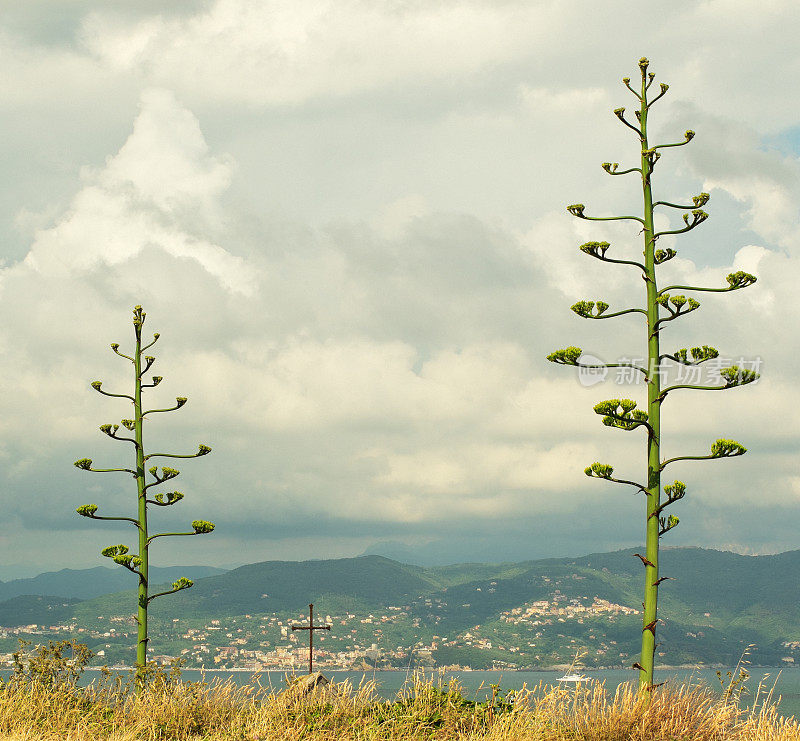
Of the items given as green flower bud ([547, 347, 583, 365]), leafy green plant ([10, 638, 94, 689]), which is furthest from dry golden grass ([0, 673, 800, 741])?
green flower bud ([547, 347, 583, 365])

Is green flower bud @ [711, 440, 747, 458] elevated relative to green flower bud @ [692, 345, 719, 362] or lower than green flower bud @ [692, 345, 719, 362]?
lower

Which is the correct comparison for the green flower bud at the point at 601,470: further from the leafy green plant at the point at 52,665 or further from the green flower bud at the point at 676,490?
the leafy green plant at the point at 52,665

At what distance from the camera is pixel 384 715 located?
1227cm

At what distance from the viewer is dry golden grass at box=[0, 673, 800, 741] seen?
11281 mm

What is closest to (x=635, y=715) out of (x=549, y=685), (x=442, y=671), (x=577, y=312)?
(x=549, y=685)

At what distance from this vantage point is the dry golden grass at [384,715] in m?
11.3

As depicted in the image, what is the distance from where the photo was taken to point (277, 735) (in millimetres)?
11438

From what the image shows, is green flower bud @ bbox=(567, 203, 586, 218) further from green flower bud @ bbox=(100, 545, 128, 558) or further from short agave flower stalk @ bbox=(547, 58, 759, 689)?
green flower bud @ bbox=(100, 545, 128, 558)

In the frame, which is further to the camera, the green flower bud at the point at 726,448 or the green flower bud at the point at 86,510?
the green flower bud at the point at 86,510

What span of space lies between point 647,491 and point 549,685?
123 inches

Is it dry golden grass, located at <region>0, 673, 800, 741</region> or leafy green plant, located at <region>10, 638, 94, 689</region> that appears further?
leafy green plant, located at <region>10, 638, 94, 689</region>

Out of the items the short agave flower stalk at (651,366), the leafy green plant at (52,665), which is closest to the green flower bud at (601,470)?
the short agave flower stalk at (651,366)

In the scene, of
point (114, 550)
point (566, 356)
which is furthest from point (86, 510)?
point (566, 356)

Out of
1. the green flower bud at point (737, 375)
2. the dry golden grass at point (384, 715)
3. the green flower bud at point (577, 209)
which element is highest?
the green flower bud at point (577, 209)
